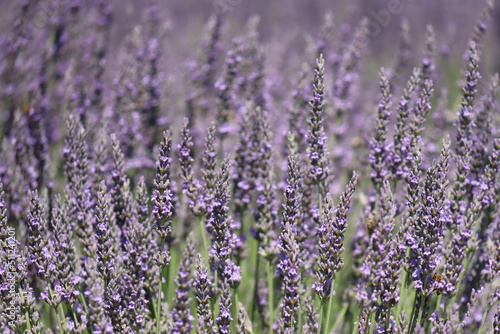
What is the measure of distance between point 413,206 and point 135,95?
1753 millimetres

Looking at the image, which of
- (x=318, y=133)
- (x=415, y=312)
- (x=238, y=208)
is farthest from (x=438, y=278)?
(x=238, y=208)

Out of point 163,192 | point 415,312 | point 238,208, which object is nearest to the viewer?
point 163,192

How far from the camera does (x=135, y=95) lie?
3199 mm

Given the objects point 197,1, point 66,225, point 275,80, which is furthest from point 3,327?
point 197,1

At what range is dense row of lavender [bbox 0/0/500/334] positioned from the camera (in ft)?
6.04

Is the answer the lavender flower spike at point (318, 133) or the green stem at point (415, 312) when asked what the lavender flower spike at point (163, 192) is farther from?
the green stem at point (415, 312)

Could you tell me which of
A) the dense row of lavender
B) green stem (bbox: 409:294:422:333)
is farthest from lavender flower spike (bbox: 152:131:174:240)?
green stem (bbox: 409:294:422:333)

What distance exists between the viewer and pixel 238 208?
8.32 ft

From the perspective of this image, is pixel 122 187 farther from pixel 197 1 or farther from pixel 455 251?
pixel 197 1

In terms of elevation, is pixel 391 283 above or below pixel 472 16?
above

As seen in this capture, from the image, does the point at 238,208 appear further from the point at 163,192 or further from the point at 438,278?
the point at 438,278

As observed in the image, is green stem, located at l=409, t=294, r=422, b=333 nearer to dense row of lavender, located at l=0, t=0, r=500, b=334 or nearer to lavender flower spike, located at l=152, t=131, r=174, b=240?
dense row of lavender, located at l=0, t=0, r=500, b=334

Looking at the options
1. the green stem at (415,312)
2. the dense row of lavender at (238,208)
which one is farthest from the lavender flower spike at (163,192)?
the green stem at (415,312)

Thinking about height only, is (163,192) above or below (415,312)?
above
